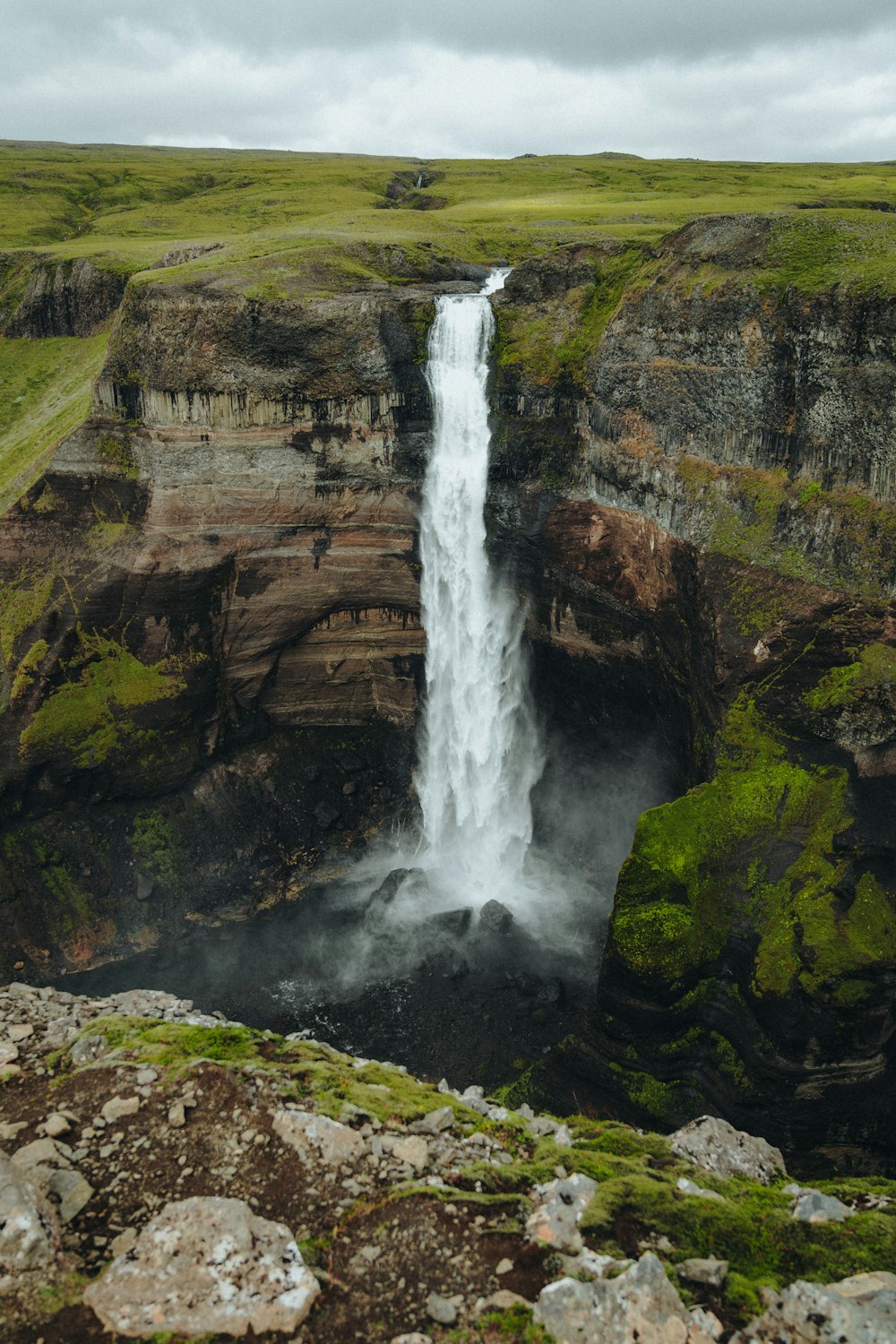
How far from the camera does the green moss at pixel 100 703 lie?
30469mm

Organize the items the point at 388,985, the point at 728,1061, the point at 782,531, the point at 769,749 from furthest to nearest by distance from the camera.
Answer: the point at 388,985
the point at 782,531
the point at 769,749
the point at 728,1061

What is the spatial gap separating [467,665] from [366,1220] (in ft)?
75.8

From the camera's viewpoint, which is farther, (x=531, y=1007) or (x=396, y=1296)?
(x=531, y=1007)

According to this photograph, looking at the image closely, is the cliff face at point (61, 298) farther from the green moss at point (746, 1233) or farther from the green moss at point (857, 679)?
the green moss at point (746, 1233)

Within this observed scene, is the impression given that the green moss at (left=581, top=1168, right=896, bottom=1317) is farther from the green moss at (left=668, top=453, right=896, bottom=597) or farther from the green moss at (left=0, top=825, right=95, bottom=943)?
the green moss at (left=0, top=825, right=95, bottom=943)

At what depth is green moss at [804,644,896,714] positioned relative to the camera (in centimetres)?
2159

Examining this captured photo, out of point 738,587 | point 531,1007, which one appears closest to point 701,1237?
point 531,1007

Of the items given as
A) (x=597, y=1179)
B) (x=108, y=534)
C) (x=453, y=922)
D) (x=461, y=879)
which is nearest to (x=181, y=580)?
(x=108, y=534)

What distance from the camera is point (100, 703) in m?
31.3

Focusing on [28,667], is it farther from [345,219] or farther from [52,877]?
[345,219]

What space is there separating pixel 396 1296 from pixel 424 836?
77.9ft

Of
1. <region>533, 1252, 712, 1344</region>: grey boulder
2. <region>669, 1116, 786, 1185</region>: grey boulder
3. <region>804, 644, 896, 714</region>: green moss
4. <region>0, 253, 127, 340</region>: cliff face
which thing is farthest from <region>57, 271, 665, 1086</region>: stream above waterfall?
<region>0, 253, 127, 340</region>: cliff face

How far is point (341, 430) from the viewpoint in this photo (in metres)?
31.8

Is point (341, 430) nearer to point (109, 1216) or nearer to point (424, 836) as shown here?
point (424, 836)
